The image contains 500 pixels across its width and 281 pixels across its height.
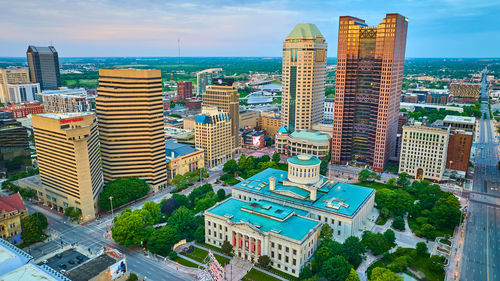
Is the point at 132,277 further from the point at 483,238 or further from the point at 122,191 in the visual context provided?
the point at 483,238

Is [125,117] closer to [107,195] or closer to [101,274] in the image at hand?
[107,195]

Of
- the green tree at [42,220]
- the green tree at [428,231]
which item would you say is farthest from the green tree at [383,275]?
the green tree at [42,220]

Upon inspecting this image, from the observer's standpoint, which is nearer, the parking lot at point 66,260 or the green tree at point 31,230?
the parking lot at point 66,260

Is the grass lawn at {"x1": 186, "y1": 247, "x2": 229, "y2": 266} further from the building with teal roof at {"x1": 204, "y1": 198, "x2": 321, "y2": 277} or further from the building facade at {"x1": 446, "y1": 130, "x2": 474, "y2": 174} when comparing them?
the building facade at {"x1": 446, "y1": 130, "x2": 474, "y2": 174}

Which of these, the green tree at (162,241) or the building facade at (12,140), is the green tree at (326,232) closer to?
the green tree at (162,241)

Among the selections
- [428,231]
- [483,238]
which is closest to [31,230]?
[428,231]

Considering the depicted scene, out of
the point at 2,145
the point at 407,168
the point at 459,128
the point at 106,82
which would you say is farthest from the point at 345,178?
the point at 2,145

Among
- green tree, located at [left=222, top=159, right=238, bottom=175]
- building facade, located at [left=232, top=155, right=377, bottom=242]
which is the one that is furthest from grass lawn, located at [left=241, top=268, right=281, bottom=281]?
green tree, located at [left=222, top=159, right=238, bottom=175]
